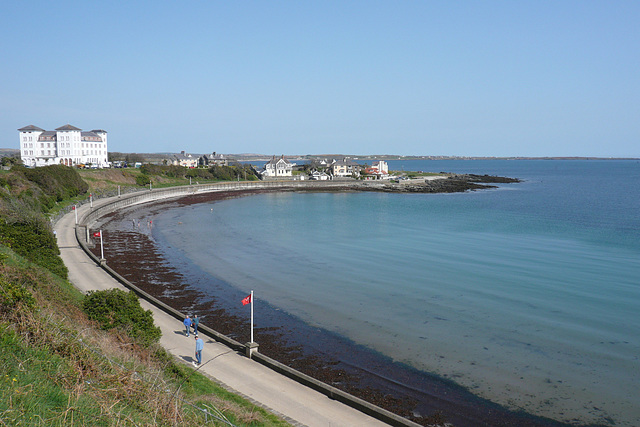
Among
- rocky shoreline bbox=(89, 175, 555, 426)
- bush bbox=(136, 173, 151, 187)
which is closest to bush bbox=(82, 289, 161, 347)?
rocky shoreline bbox=(89, 175, 555, 426)

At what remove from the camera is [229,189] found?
10756 cm

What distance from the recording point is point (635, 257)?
38.5m

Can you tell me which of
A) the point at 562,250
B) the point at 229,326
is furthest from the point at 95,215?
the point at 562,250

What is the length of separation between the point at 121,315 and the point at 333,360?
8291 millimetres

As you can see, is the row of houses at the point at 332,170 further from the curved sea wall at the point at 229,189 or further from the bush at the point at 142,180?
the bush at the point at 142,180

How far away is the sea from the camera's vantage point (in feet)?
58.5

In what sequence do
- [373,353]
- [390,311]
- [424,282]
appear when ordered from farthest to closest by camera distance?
[424,282]
[390,311]
[373,353]

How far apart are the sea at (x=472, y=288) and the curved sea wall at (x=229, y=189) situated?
→ 503 cm

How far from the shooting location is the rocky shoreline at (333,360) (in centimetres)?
1533

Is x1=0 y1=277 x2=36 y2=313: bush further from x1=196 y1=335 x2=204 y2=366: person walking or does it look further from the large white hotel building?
the large white hotel building

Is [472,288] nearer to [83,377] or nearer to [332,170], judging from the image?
[83,377]

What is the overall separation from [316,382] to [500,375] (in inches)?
297

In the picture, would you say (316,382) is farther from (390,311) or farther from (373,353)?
(390,311)

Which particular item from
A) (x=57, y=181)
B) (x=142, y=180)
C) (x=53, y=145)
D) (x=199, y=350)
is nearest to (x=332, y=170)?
(x=142, y=180)
